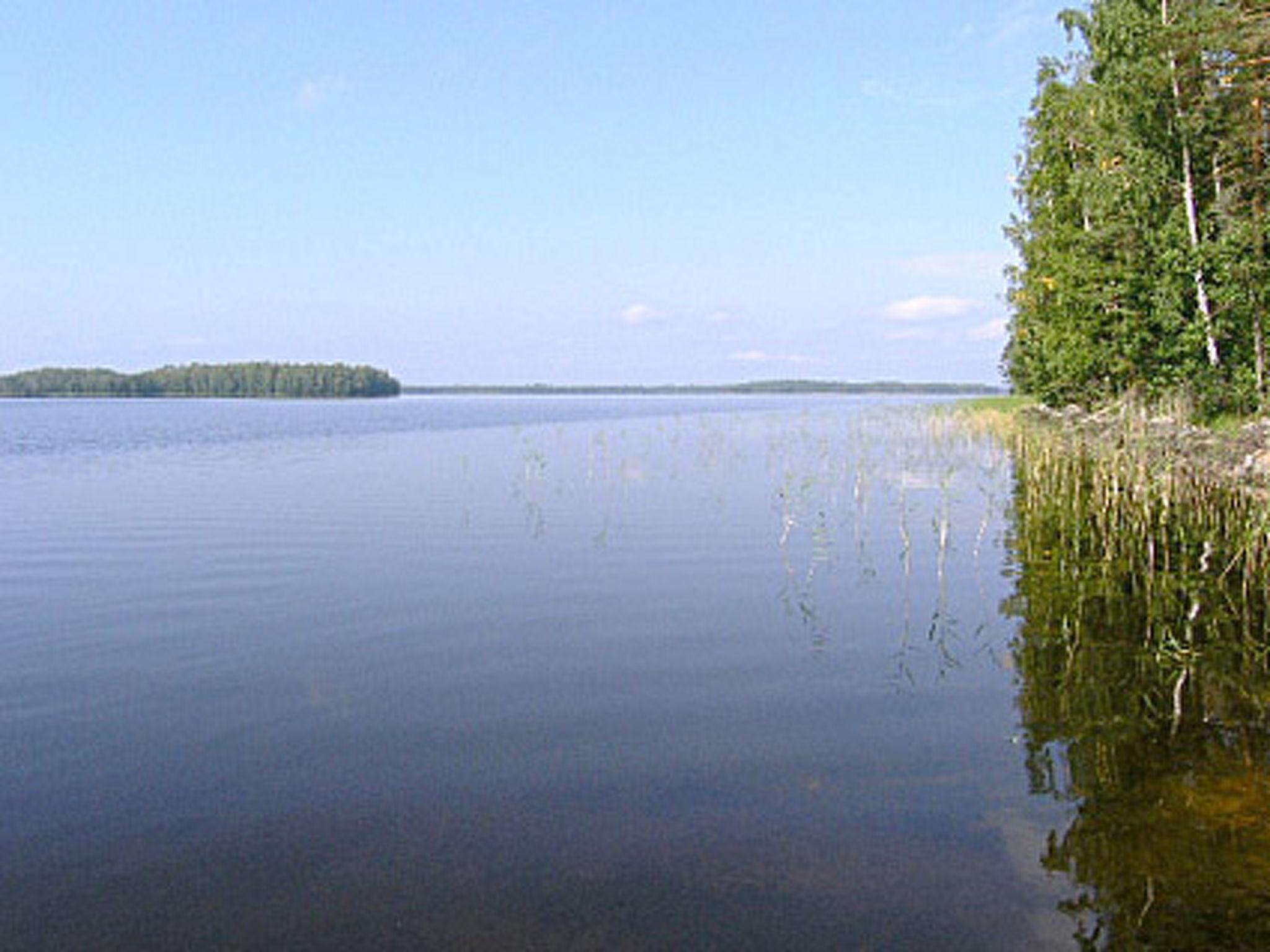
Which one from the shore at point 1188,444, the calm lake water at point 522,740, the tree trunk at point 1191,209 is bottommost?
the calm lake water at point 522,740

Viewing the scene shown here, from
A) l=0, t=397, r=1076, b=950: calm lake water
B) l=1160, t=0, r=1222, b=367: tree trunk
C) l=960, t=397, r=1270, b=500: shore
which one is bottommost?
l=0, t=397, r=1076, b=950: calm lake water

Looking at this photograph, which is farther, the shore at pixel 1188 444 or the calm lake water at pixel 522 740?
the shore at pixel 1188 444

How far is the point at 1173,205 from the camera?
28.7 m

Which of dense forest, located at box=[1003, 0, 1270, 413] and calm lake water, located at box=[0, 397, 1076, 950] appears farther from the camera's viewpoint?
dense forest, located at box=[1003, 0, 1270, 413]

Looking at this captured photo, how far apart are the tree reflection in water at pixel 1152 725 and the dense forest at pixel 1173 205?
13.9 m

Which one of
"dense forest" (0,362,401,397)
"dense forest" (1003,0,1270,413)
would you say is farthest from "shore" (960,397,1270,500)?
"dense forest" (0,362,401,397)

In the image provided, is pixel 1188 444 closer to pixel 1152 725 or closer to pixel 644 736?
pixel 1152 725

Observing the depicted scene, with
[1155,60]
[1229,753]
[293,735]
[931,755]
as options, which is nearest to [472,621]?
[293,735]

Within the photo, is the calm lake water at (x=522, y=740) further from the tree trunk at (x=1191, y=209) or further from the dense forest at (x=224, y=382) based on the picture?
the dense forest at (x=224, y=382)

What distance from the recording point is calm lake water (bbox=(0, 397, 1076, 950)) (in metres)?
4.95

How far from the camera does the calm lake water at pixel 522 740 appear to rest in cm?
495

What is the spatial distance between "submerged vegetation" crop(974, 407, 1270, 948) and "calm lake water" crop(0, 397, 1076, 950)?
0.26 metres

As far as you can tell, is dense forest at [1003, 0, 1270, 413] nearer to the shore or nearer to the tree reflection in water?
the shore

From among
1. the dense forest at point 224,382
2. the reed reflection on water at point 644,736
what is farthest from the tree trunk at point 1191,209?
the dense forest at point 224,382
